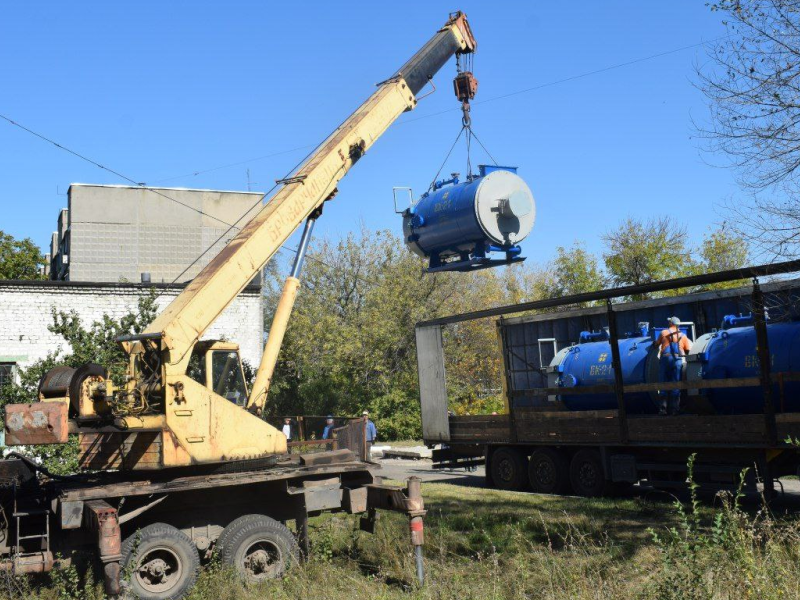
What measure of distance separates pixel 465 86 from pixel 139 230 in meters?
18.4

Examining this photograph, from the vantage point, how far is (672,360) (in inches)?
543

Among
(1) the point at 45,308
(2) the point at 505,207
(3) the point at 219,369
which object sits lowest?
(3) the point at 219,369

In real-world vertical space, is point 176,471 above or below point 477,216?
below

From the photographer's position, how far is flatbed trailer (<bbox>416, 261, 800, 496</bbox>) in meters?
11.8

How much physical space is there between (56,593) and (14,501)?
1.17 m

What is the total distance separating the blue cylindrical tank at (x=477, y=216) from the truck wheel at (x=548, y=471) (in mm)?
4229

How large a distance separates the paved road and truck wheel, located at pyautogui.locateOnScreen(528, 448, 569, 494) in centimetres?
129

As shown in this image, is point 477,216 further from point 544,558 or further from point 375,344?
point 375,344

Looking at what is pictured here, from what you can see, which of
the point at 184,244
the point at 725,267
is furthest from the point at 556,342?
the point at 725,267

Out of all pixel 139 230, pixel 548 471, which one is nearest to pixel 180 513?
pixel 548 471

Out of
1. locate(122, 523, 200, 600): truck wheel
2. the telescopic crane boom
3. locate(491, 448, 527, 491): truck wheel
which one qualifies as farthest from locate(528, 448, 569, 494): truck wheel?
locate(122, 523, 200, 600): truck wheel

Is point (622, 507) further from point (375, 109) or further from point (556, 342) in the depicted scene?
point (375, 109)

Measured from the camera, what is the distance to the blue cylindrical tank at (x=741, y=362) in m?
11.9

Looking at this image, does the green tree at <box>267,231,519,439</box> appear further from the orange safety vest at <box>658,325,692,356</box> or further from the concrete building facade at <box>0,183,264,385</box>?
the orange safety vest at <box>658,325,692,356</box>
